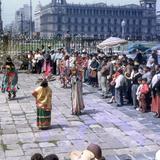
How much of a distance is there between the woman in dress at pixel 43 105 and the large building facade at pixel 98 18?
10866cm

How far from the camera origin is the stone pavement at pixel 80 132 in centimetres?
840

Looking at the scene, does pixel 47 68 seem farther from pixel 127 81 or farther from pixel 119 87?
pixel 119 87

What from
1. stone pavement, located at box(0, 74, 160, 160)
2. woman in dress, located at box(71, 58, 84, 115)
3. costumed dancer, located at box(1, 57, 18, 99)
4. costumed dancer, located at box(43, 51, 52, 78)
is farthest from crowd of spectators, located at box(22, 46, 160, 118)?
costumed dancer, located at box(43, 51, 52, 78)

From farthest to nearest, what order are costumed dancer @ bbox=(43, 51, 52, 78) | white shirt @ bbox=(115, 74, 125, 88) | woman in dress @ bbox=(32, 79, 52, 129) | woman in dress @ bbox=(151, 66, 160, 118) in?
costumed dancer @ bbox=(43, 51, 52, 78), white shirt @ bbox=(115, 74, 125, 88), woman in dress @ bbox=(151, 66, 160, 118), woman in dress @ bbox=(32, 79, 52, 129)

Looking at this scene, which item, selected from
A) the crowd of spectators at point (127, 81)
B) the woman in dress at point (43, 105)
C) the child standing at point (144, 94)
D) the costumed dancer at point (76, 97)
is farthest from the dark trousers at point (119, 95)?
the woman in dress at point (43, 105)

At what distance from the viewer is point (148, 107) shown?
477 inches

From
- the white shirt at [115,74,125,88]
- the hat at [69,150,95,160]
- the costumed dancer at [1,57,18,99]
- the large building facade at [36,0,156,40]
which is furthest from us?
the large building facade at [36,0,156,40]

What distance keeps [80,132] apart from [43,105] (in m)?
1.01

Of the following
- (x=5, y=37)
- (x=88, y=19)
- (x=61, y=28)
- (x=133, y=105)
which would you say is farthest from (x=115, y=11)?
(x=133, y=105)

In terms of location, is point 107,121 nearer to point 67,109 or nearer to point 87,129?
point 87,129

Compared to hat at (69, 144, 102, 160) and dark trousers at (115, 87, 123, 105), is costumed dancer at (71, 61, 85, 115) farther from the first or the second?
hat at (69, 144, 102, 160)

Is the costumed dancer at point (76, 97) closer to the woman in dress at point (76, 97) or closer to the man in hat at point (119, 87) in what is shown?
the woman in dress at point (76, 97)

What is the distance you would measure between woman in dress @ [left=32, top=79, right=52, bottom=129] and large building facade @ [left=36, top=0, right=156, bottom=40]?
109m

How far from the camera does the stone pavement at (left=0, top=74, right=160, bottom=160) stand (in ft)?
27.6
